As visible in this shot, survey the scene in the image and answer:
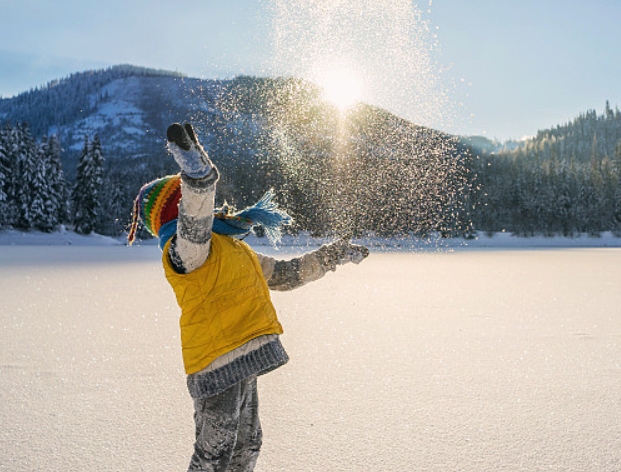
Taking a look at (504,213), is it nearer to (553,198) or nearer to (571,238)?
(553,198)

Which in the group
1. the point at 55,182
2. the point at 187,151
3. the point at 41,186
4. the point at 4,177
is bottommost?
the point at 187,151

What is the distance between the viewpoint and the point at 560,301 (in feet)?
26.6

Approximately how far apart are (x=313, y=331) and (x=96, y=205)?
133 ft

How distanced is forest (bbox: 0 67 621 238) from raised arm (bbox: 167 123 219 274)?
1.17 meters

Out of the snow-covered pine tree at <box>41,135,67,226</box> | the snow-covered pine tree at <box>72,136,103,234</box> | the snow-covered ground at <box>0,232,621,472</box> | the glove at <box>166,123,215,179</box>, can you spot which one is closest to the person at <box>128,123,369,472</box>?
the glove at <box>166,123,215,179</box>

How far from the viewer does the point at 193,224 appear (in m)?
1.57

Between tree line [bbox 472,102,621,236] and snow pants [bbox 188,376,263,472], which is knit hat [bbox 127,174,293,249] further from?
tree line [bbox 472,102,621,236]

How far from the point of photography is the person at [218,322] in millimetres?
1731

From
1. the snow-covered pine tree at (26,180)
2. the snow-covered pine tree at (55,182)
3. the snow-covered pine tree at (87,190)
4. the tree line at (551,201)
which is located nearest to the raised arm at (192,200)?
the snow-covered pine tree at (87,190)

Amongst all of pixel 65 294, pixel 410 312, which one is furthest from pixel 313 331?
pixel 65 294

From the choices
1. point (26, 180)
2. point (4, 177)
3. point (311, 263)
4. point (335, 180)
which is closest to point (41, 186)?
point (26, 180)

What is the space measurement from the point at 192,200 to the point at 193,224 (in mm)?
83

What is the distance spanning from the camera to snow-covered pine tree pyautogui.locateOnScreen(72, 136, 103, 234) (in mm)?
41844

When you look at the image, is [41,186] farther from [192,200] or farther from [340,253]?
[192,200]
